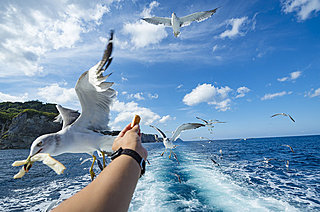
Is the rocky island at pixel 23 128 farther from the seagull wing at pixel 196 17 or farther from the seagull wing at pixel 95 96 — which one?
the seagull wing at pixel 95 96

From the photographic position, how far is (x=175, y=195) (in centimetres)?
771

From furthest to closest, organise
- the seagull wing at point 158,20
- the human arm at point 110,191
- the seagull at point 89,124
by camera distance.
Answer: the seagull wing at point 158,20
the seagull at point 89,124
the human arm at point 110,191

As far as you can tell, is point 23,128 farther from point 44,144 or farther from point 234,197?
point 44,144

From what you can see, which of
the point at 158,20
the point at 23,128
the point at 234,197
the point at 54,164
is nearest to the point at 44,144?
the point at 54,164

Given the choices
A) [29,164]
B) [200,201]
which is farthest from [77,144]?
[200,201]

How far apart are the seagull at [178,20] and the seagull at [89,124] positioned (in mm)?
6439

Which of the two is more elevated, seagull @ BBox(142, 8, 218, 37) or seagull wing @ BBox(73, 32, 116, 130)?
seagull @ BBox(142, 8, 218, 37)

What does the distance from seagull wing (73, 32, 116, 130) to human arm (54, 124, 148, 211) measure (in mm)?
2223

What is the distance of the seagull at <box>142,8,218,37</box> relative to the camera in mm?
8000

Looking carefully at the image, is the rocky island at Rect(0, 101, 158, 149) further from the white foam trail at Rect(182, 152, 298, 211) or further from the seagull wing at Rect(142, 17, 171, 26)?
the white foam trail at Rect(182, 152, 298, 211)

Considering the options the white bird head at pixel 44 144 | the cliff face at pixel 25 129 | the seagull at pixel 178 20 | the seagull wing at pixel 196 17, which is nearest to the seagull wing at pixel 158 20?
the seagull at pixel 178 20

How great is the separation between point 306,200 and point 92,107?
8.74 meters

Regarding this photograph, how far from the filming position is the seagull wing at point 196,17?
7.93 m

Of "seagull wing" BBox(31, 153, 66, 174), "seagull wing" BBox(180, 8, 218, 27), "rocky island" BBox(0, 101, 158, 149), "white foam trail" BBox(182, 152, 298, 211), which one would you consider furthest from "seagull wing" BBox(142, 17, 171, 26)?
"rocky island" BBox(0, 101, 158, 149)
